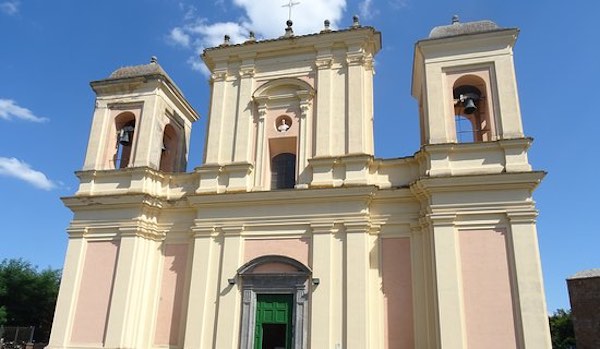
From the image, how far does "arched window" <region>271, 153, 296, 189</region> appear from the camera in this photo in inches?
577

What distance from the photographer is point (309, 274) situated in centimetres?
1269

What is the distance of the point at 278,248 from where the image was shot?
13.3 metres

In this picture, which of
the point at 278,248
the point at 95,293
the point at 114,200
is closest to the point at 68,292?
the point at 95,293

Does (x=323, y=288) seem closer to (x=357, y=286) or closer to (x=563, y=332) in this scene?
(x=357, y=286)

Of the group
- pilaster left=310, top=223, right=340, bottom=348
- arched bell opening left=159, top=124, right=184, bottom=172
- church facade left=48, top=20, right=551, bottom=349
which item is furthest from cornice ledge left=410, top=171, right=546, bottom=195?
arched bell opening left=159, top=124, right=184, bottom=172

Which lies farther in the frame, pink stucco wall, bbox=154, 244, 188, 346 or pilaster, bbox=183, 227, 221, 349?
pink stucco wall, bbox=154, 244, 188, 346

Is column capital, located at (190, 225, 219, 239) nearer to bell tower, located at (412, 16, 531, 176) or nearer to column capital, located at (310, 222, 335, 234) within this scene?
column capital, located at (310, 222, 335, 234)

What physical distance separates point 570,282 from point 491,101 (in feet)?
53.7

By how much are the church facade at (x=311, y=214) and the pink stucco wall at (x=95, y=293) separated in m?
0.04

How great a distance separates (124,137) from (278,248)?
6.62 m

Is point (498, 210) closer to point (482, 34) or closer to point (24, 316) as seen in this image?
point (482, 34)

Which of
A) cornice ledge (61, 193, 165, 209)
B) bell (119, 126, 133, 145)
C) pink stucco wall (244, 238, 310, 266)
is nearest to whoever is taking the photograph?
pink stucco wall (244, 238, 310, 266)

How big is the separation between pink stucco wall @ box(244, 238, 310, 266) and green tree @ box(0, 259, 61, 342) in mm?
20364

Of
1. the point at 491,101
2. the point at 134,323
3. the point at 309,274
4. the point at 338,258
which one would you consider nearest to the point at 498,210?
the point at 491,101
